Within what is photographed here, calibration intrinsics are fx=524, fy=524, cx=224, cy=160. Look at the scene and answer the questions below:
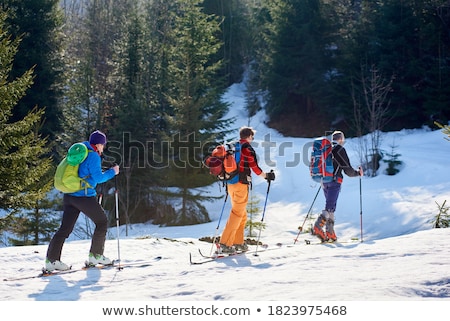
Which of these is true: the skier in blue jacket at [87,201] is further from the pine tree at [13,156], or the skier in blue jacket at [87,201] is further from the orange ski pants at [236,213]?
the pine tree at [13,156]

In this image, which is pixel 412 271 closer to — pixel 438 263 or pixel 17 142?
pixel 438 263

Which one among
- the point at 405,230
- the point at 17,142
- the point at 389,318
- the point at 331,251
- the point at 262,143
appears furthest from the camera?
the point at 262,143

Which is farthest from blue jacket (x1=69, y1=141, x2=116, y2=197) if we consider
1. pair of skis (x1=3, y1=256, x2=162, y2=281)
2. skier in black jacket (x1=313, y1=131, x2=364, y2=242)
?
skier in black jacket (x1=313, y1=131, x2=364, y2=242)

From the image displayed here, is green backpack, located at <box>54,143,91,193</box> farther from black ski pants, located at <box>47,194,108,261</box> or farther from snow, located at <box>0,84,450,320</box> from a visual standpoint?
snow, located at <box>0,84,450,320</box>

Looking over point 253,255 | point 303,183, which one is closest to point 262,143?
point 303,183

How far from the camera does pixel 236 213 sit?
26.6 feet

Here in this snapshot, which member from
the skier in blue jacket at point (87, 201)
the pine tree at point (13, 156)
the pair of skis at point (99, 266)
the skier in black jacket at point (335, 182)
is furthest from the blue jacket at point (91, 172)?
the pine tree at point (13, 156)

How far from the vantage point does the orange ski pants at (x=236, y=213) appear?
8055 mm

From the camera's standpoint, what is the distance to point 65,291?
20.1ft

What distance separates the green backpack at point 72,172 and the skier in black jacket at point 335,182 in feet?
14.8

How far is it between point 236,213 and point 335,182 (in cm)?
230

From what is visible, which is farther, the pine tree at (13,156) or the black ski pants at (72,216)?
the pine tree at (13,156)

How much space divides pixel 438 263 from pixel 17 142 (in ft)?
31.9

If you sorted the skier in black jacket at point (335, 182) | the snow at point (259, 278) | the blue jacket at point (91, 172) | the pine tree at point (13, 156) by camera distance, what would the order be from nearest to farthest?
the snow at point (259, 278), the blue jacket at point (91, 172), the skier in black jacket at point (335, 182), the pine tree at point (13, 156)
